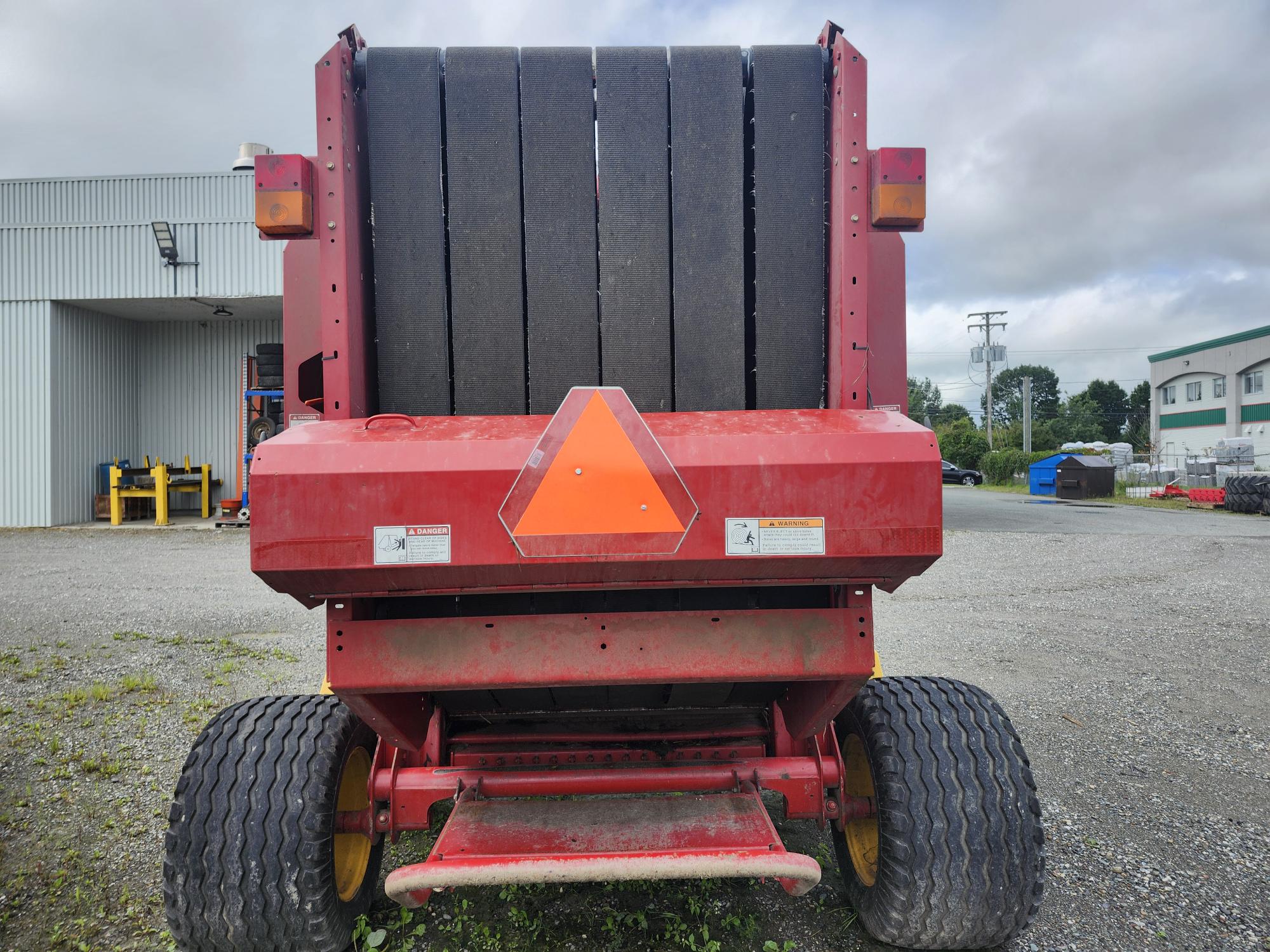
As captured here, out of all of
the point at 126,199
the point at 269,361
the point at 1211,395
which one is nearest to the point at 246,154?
the point at 126,199

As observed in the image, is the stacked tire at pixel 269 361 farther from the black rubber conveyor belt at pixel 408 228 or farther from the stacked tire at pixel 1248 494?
the stacked tire at pixel 1248 494

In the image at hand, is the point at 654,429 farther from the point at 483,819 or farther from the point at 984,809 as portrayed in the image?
the point at 984,809

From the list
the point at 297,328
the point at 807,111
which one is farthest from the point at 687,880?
the point at 807,111

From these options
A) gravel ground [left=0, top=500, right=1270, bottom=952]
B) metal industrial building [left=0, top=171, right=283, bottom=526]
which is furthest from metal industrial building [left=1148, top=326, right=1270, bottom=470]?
metal industrial building [left=0, top=171, right=283, bottom=526]

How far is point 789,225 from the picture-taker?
2393 millimetres

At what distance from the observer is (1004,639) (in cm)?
676

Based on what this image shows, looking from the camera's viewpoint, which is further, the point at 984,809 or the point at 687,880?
the point at 687,880

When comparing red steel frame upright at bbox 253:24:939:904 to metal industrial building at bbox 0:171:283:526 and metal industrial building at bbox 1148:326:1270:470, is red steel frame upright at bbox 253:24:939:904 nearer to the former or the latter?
metal industrial building at bbox 0:171:283:526

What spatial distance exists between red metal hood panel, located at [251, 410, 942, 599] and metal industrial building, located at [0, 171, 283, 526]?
664 inches

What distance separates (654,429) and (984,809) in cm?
154

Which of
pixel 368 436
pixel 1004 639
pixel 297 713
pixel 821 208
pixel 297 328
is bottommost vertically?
pixel 1004 639

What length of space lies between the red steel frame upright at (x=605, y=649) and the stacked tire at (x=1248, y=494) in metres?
23.3

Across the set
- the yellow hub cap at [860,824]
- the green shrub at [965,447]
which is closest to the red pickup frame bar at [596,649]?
the yellow hub cap at [860,824]

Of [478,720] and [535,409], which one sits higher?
[535,409]
